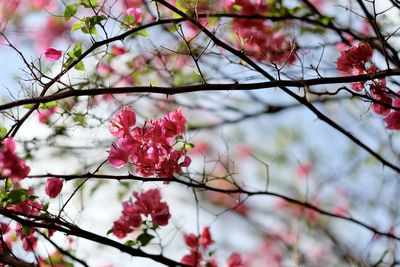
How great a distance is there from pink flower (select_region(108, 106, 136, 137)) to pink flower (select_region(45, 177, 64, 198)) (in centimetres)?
30

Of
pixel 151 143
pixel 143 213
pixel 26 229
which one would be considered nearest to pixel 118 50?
pixel 143 213

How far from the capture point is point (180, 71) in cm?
442

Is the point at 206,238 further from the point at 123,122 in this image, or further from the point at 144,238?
the point at 123,122

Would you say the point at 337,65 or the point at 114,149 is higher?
the point at 337,65

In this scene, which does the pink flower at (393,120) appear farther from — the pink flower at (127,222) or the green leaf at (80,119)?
the green leaf at (80,119)

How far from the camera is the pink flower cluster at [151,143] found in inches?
94.7

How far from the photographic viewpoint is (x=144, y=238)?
2.68 meters

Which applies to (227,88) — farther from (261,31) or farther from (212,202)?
(212,202)

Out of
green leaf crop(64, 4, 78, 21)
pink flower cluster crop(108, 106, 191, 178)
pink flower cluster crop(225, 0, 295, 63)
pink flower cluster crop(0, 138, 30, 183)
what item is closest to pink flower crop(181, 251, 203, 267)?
pink flower cluster crop(108, 106, 191, 178)

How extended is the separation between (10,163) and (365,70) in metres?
1.42

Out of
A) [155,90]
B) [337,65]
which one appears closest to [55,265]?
[155,90]

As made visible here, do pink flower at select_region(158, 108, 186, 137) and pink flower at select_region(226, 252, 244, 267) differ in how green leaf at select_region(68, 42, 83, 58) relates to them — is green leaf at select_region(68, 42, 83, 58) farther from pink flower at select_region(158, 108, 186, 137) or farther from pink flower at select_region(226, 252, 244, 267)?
pink flower at select_region(226, 252, 244, 267)

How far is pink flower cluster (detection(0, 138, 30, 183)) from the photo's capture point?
199 centimetres

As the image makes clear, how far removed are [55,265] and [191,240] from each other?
678 millimetres
